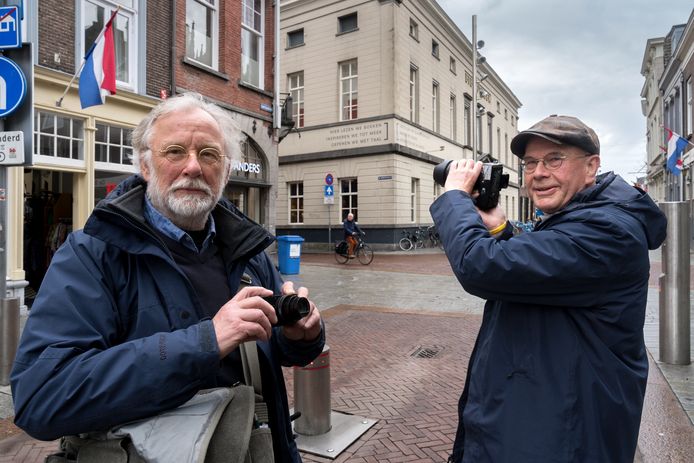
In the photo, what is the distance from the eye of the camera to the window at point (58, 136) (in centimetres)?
793

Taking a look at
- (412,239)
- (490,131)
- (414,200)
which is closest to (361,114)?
(414,200)

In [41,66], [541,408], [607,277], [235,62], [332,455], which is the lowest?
[332,455]

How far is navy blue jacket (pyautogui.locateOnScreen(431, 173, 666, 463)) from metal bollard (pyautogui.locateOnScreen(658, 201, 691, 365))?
3.98 m

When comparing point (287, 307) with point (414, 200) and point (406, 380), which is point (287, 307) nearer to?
point (406, 380)

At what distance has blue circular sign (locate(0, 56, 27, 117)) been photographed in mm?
4344

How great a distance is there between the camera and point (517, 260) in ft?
4.73

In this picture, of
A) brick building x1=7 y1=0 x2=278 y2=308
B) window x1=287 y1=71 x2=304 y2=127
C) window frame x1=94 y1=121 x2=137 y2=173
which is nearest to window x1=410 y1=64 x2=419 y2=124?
window x1=287 y1=71 x2=304 y2=127

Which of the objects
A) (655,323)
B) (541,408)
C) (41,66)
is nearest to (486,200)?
(541,408)

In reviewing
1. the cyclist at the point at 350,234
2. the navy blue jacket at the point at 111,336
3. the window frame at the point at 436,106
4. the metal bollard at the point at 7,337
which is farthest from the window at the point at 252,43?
the window frame at the point at 436,106

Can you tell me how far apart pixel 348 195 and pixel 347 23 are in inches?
318

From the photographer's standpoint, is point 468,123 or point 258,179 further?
point 468,123

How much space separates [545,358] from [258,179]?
12916mm

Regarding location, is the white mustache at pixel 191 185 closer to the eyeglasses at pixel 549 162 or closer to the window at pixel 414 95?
the eyeglasses at pixel 549 162

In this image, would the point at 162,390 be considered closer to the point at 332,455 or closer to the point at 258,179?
the point at 332,455
